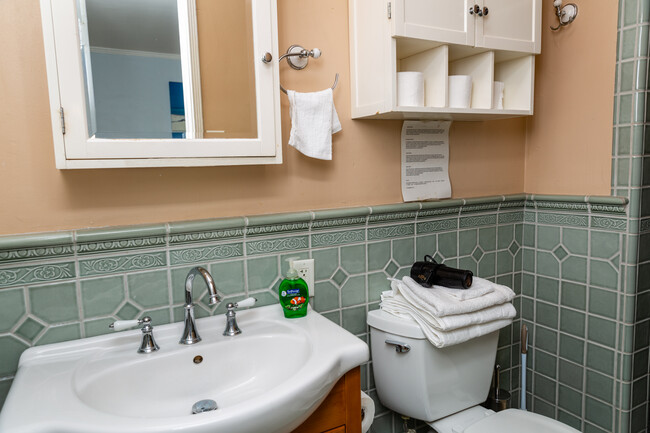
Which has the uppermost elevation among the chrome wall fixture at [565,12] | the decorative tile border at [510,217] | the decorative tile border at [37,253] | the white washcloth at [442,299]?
the chrome wall fixture at [565,12]

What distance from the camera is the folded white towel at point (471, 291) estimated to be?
1.23 m

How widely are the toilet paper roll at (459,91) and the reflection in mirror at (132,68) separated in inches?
31.0

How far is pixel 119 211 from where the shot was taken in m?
1.03

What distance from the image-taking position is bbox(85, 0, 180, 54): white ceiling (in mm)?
913

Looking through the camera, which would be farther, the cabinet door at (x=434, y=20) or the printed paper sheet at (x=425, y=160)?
the printed paper sheet at (x=425, y=160)

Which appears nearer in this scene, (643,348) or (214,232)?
(214,232)

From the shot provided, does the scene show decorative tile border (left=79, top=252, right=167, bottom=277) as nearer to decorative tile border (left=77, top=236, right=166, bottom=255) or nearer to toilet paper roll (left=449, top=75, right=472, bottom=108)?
decorative tile border (left=77, top=236, right=166, bottom=255)

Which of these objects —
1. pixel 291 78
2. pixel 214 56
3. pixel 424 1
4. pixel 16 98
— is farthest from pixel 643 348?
pixel 16 98

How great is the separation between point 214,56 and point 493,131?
108 cm

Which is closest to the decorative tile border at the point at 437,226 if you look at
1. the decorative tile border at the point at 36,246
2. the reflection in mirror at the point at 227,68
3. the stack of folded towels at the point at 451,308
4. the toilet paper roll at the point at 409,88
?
the stack of folded towels at the point at 451,308

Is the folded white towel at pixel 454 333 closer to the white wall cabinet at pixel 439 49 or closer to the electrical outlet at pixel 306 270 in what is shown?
the electrical outlet at pixel 306 270

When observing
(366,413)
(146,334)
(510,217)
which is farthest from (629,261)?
(146,334)

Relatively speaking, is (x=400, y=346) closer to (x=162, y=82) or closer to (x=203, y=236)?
(x=203, y=236)

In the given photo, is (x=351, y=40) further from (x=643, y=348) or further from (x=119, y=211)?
(x=643, y=348)
